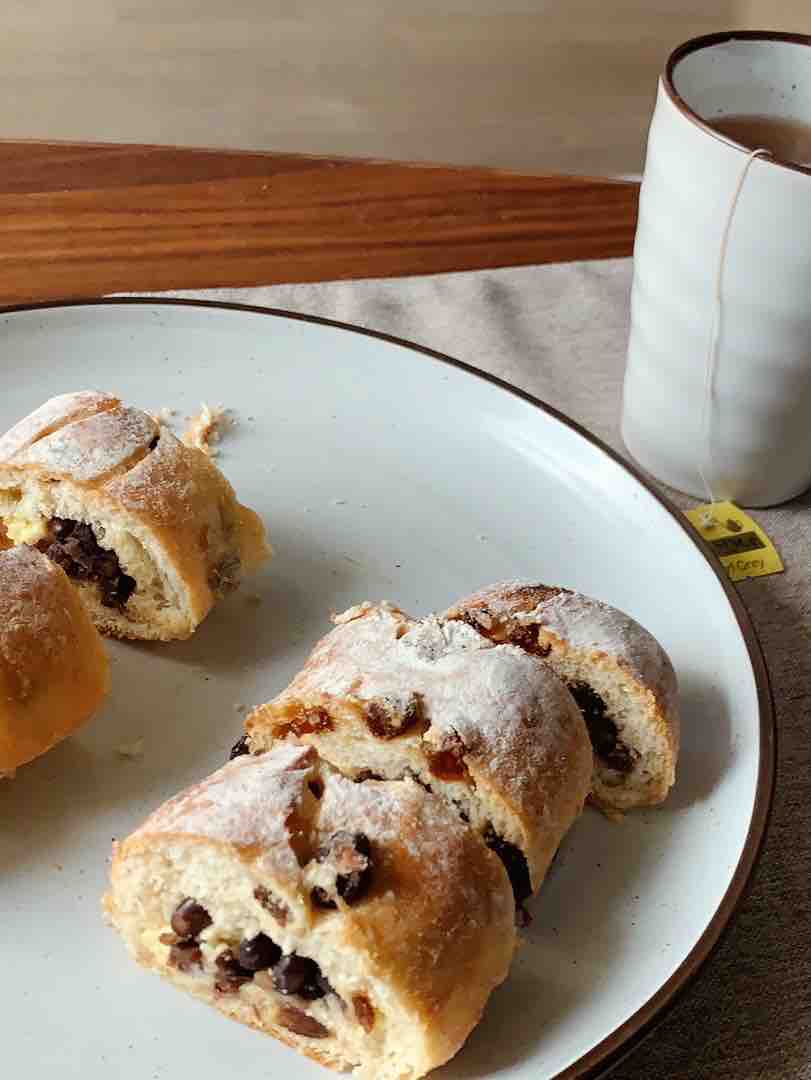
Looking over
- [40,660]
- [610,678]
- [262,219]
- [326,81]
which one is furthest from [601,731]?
[326,81]

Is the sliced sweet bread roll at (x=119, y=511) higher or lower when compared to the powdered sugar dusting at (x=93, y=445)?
lower

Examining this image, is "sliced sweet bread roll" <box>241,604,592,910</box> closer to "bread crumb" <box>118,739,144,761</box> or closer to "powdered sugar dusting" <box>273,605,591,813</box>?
"powdered sugar dusting" <box>273,605,591,813</box>

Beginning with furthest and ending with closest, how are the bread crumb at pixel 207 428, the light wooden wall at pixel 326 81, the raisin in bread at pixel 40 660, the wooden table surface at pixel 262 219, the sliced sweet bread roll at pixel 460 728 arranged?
1. the light wooden wall at pixel 326 81
2. the wooden table surface at pixel 262 219
3. the bread crumb at pixel 207 428
4. the raisin in bread at pixel 40 660
5. the sliced sweet bread roll at pixel 460 728

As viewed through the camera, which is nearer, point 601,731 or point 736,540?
point 601,731

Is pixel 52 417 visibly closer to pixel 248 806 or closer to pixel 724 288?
pixel 248 806

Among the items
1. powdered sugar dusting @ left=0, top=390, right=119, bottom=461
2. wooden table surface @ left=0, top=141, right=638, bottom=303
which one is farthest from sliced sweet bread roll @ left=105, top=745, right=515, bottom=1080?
wooden table surface @ left=0, top=141, right=638, bottom=303

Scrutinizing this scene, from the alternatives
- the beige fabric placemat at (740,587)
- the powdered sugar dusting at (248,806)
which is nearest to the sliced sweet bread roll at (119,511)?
the powdered sugar dusting at (248,806)

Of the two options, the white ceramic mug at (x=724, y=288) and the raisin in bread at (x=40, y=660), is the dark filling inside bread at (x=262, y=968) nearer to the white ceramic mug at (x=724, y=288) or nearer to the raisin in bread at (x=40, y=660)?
the raisin in bread at (x=40, y=660)

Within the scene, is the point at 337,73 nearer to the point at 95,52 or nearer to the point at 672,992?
the point at 95,52
